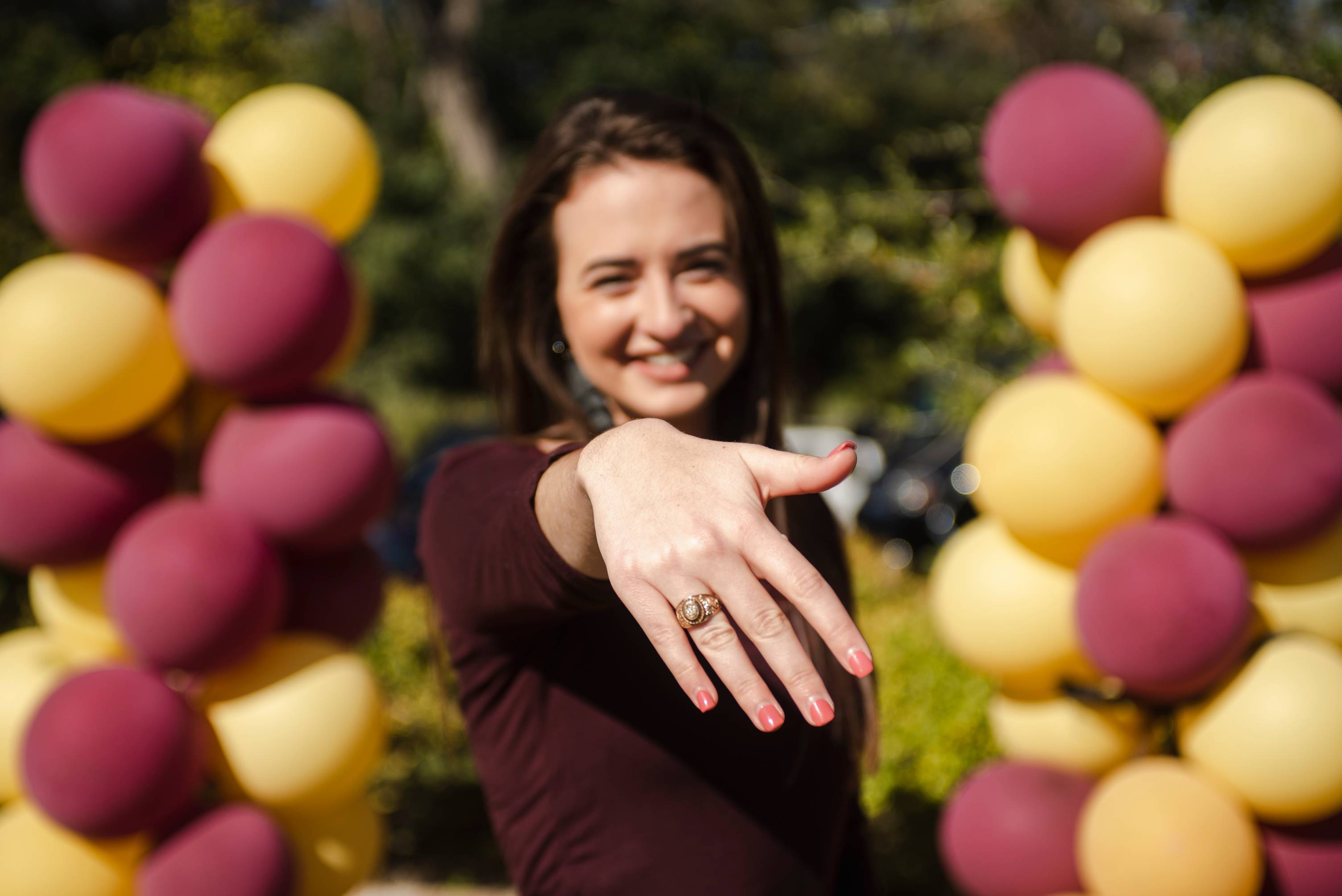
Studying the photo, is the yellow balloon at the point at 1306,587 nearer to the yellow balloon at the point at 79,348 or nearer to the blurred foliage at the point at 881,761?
the blurred foliage at the point at 881,761

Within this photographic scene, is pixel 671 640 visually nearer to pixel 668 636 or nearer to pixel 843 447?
pixel 668 636

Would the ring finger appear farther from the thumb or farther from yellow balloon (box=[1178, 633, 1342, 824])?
yellow balloon (box=[1178, 633, 1342, 824])

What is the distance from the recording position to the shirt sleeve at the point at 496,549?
108 centimetres

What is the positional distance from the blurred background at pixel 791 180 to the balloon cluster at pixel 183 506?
780 mm

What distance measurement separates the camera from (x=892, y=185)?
207 inches

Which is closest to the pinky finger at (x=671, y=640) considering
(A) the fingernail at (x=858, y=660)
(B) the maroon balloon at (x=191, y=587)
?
(A) the fingernail at (x=858, y=660)

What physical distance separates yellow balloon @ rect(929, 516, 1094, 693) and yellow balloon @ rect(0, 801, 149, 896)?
221cm

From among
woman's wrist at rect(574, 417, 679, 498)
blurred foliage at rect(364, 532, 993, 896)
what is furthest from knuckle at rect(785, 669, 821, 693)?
blurred foliage at rect(364, 532, 993, 896)

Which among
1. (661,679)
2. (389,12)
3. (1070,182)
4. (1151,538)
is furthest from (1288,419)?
(389,12)

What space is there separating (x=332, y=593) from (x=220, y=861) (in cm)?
75

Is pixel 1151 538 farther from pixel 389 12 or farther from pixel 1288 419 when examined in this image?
pixel 389 12

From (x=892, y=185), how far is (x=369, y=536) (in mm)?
5289

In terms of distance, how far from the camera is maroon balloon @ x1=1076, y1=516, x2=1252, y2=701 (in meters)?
2.41

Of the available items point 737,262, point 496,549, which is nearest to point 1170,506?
point 737,262
